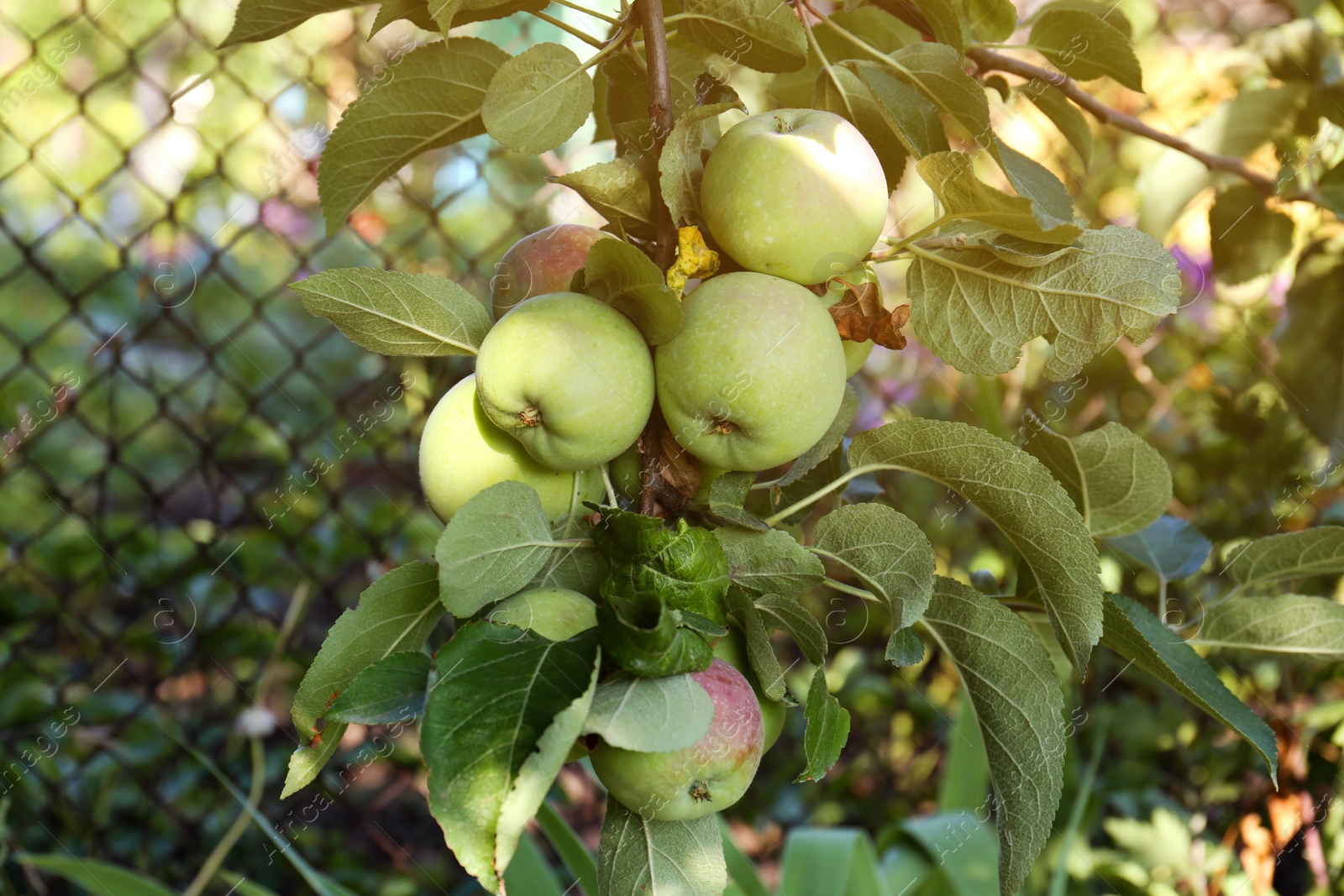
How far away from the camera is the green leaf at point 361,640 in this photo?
307 millimetres

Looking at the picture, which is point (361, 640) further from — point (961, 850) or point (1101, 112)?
point (961, 850)

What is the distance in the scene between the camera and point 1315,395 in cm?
73

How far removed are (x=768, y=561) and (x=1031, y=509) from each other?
3.6 inches

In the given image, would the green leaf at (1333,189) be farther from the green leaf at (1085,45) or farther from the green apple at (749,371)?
the green apple at (749,371)

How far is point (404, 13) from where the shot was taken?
33 cm

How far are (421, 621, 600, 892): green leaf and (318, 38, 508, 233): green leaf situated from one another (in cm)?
21

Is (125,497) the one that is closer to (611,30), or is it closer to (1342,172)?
(611,30)

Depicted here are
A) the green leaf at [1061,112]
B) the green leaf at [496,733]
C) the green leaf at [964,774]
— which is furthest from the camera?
the green leaf at [964,774]

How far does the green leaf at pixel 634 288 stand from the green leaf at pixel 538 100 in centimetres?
5

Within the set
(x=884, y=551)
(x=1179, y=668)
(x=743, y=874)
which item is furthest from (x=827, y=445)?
(x=743, y=874)

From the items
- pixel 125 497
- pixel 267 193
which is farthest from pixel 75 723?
pixel 267 193

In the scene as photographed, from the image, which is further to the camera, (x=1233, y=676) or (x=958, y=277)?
(x=1233, y=676)

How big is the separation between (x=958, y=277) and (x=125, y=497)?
1500mm

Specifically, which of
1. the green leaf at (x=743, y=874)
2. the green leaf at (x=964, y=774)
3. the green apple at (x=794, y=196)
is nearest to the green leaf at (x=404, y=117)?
the green apple at (x=794, y=196)
